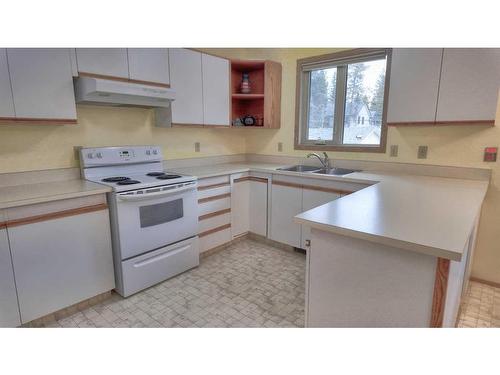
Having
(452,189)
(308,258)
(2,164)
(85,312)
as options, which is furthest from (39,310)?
(452,189)

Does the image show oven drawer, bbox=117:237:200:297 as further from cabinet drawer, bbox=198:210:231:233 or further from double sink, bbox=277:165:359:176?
double sink, bbox=277:165:359:176

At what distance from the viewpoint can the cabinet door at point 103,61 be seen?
83.0 inches

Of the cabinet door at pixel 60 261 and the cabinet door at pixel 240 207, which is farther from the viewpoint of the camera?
the cabinet door at pixel 240 207

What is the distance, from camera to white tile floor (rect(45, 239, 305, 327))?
198cm

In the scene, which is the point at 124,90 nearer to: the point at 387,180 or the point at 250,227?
the point at 250,227

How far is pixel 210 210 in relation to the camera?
9.52ft

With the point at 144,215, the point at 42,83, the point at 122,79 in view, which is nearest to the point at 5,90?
the point at 42,83

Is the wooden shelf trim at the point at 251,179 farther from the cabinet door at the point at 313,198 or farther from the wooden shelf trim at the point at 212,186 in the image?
the cabinet door at the point at 313,198

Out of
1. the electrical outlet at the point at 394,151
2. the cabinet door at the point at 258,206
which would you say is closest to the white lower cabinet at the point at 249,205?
the cabinet door at the point at 258,206

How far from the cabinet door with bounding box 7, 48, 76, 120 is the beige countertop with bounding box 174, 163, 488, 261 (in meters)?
1.83

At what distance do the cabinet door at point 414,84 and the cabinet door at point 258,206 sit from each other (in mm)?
1409

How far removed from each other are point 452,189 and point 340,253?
1168 millimetres

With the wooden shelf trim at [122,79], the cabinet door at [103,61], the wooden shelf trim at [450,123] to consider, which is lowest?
the wooden shelf trim at [450,123]

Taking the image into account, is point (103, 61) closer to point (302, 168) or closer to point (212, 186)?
point (212, 186)
